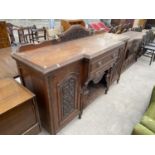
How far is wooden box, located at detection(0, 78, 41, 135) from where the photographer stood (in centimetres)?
108

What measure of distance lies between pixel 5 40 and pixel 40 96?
312 cm

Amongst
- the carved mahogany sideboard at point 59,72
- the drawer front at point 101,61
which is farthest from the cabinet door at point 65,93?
the drawer front at point 101,61

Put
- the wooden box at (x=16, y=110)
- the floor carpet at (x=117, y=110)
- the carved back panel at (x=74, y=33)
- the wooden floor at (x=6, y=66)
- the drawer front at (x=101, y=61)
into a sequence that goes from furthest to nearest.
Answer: the wooden floor at (x=6, y=66) → the floor carpet at (x=117, y=110) → the carved back panel at (x=74, y=33) → the drawer front at (x=101, y=61) → the wooden box at (x=16, y=110)

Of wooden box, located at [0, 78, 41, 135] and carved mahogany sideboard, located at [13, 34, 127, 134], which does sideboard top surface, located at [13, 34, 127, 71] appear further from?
wooden box, located at [0, 78, 41, 135]

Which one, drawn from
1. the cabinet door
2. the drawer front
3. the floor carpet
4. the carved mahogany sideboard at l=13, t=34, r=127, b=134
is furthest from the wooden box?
the drawer front

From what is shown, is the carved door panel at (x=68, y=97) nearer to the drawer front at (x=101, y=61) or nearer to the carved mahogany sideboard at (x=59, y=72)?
the carved mahogany sideboard at (x=59, y=72)

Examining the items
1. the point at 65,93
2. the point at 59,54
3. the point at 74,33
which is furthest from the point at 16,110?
the point at 74,33

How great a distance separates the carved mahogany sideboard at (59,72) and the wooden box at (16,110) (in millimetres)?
112

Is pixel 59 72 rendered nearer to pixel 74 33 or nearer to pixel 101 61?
pixel 101 61

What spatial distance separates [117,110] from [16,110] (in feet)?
4.96

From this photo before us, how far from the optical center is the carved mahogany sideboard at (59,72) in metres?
1.11

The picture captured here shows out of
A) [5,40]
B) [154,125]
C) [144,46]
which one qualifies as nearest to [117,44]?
[154,125]
